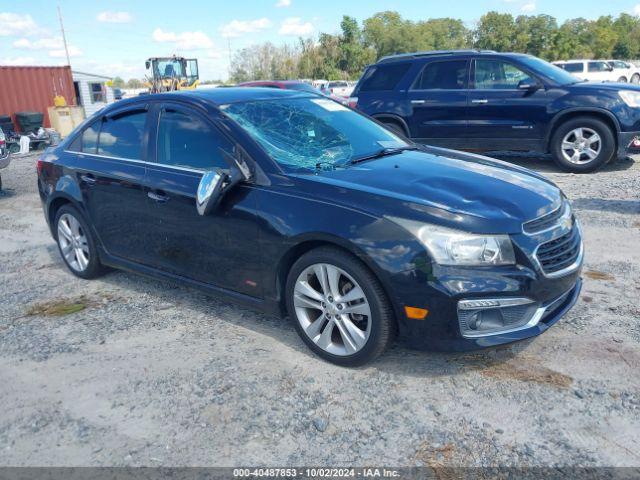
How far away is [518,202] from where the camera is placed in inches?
132

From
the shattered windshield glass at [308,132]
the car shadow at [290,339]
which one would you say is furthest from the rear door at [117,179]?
the shattered windshield glass at [308,132]

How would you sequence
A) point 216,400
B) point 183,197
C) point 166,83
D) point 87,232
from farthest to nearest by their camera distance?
point 166,83
point 87,232
point 183,197
point 216,400

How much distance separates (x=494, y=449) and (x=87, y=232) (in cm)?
385

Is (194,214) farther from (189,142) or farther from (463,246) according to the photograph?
(463,246)

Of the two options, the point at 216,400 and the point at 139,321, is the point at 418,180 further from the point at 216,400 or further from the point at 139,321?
the point at 139,321

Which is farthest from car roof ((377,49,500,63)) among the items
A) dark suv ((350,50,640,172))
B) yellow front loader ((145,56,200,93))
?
yellow front loader ((145,56,200,93))

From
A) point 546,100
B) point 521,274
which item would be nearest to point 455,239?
point 521,274

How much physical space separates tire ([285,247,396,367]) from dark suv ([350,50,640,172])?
5969 millimetres

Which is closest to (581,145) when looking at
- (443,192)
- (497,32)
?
(443,192)

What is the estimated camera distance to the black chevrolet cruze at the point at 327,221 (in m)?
3.07

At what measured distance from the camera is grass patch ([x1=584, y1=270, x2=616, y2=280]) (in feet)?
15.5

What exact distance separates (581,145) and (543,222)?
19.8 feet

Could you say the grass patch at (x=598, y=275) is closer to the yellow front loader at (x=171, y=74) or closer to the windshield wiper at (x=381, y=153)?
the windshield wiper at (x=381, y=153)

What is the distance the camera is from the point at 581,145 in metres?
8.59
